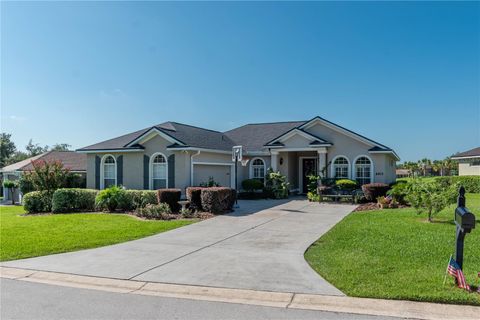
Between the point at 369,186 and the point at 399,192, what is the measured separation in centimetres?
221

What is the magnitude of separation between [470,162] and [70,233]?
3324 cm

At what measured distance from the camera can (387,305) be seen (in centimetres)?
516

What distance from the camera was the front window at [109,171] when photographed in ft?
72.3

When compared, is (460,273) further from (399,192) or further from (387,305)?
(399,192)

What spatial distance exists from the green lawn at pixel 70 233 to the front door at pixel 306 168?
13895mm

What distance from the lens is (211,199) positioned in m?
15.6

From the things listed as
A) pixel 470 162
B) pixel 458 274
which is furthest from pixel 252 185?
pixel 470 162

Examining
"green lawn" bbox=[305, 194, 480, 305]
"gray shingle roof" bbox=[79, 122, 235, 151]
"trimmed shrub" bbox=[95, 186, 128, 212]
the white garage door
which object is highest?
"gray shingle roof" bbox=[79, 122, 235, 151]

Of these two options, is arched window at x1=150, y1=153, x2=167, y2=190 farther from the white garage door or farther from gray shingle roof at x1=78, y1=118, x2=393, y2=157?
the white garage door

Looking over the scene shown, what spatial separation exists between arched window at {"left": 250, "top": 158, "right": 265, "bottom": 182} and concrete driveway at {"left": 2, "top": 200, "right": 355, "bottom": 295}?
490 inches

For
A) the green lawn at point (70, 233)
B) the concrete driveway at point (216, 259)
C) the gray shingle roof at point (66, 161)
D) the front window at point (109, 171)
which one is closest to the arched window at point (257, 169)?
the front window at point (109, 171)

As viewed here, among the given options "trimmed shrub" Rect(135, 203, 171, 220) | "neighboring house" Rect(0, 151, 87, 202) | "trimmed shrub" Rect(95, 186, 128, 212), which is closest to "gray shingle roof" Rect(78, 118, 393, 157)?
"trimmed shrub" Rect(95, 186, 128, 212)

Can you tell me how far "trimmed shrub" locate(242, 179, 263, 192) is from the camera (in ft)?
76.8

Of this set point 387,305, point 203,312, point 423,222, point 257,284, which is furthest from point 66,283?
point 423,222
